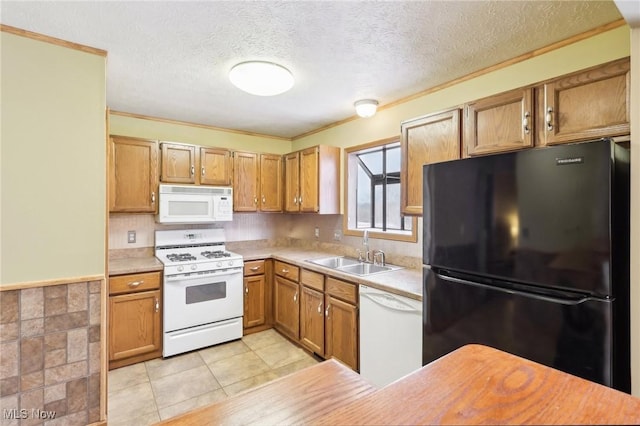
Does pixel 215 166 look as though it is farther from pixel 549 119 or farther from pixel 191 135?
pixel 549 119

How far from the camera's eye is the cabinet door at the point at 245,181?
3.80 meters

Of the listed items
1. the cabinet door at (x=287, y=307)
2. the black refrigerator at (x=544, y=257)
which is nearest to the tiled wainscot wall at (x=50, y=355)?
the cabinet door at (x=287, y=307)

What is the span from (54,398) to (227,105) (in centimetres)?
260

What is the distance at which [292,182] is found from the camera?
397 centimetres

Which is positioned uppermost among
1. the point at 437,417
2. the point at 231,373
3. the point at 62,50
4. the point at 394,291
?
the point at 62,50

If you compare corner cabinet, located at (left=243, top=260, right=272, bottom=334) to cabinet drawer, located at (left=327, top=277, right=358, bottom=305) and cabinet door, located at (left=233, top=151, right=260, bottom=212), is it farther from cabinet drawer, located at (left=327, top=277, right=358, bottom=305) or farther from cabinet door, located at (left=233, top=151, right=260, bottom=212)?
cabinet drawer, located at (left=327, top=277, right=358, bottom=305)

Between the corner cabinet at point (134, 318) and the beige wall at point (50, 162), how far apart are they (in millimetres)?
918

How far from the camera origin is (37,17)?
168 cm

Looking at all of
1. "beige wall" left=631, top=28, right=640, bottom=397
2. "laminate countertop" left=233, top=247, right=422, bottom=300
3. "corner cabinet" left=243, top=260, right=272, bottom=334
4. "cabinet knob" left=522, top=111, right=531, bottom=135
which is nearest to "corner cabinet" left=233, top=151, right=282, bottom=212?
"laminate countertop" left=233, top=247, right=422, bottom=300

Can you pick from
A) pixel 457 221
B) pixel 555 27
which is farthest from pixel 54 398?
pixel 555 27

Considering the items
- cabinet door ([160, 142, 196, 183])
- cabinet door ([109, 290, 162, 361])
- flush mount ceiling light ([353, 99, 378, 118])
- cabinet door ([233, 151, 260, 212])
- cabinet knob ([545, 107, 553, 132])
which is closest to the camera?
cabinet knob ([545, 107, 553, 132])

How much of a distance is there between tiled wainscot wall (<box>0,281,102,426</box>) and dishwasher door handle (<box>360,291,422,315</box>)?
6.05 ft

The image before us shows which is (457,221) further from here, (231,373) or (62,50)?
(62,50)

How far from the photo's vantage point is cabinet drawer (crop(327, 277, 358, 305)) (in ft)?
8.34
